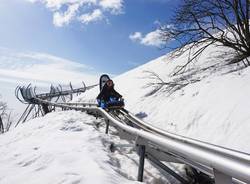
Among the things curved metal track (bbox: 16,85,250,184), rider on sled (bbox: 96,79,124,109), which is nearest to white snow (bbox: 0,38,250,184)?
curved metal track (bbox: 16,85,250,184)

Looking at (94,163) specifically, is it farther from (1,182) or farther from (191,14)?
(191,14)

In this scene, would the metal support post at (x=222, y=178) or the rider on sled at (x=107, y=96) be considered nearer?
the metal support post at (x=222, y=178)

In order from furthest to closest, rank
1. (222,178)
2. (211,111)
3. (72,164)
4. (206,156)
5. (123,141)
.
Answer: (211,111), (123,141), (72,164), (206,156), (222,178)

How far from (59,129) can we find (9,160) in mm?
3065

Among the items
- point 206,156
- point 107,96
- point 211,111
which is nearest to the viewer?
point 206,156

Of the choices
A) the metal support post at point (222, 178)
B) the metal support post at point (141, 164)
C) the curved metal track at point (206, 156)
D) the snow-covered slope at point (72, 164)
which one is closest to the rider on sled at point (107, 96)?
the snow-covered slope at point (72, 164)

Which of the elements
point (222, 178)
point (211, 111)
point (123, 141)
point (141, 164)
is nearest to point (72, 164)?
point (141, 164)

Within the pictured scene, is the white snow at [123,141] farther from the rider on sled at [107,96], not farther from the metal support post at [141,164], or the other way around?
the rider on sled at [107,96]

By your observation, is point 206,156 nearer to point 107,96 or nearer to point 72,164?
point 72,164

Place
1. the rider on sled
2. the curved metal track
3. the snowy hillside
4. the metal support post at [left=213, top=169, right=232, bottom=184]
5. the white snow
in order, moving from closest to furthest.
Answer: the curved metal track → the metal support post at [left=213, top=169, right=232, bottom=184] → the white snow → the snowy hillside → the rider on sled

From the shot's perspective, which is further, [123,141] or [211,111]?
[211,111]

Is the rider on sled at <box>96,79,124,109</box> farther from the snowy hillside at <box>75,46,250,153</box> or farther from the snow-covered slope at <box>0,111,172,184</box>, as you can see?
the snow-covered slope at <box>0,111,172,184</box>

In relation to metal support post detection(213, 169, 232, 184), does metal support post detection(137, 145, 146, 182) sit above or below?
below

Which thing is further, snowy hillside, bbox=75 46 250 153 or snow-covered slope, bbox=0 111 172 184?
snowy hillside, bbox=75 46 250 153
